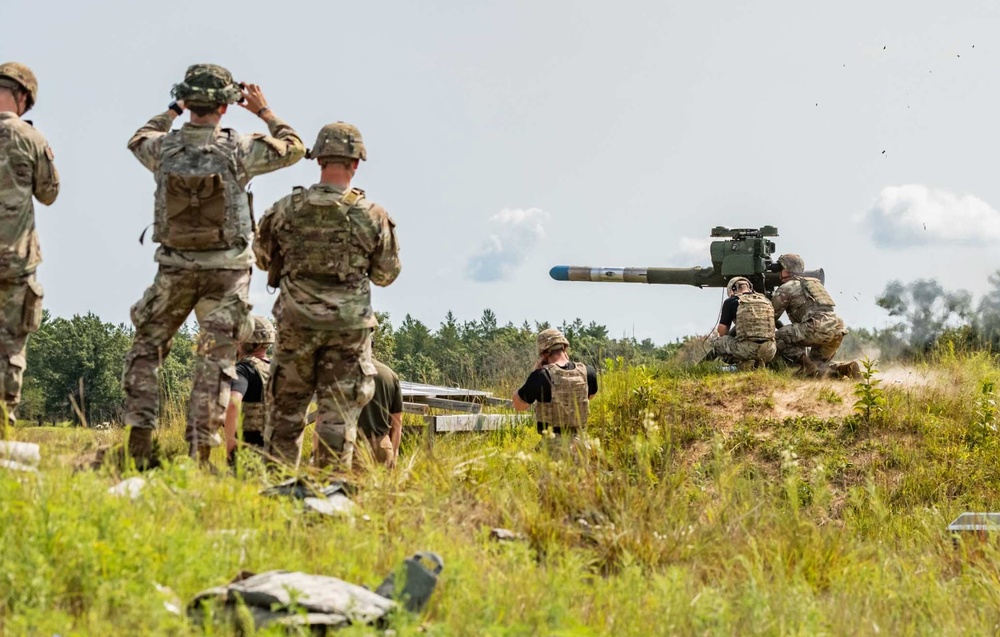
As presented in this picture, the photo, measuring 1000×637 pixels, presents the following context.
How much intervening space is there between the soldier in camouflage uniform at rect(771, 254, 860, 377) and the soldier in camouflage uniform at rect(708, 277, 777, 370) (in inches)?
14.5

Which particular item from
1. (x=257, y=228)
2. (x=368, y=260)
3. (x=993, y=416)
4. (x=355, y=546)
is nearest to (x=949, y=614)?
(x=355, y=546)

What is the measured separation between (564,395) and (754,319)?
205 inches

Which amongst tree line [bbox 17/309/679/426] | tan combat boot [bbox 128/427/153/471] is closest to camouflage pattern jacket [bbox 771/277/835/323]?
tan combat boot [bbox 128/427/153/471]

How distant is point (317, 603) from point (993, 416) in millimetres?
9774

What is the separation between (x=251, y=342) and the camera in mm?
8211

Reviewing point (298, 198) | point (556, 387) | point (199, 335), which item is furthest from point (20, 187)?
point (556, 387)

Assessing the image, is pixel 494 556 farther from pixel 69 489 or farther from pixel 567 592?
pixel 69 489

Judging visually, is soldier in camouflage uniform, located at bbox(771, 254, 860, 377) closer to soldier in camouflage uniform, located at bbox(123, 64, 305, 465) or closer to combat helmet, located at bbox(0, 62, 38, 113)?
soldier in camouflage uniform, located at bbox(123, 64, 305, 465)

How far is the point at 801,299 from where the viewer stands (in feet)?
48.2

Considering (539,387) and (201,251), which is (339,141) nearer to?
(201,251)

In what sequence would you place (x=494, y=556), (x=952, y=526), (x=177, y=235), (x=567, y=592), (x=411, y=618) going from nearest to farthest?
1. (x=411, y=618)
2. (x=567, y=592)
3. (x=494, y=556)
4. (x=177, y=235)
5. (x=952, y=526)

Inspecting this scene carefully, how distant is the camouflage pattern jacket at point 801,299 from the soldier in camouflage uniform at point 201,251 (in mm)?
9065

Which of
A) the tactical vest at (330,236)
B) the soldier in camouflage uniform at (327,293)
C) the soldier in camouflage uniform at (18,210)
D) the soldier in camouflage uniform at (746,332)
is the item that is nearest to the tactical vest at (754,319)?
the soldier in camouflage uniform at (746,332)

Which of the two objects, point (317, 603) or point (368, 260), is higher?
point (368, 260)
